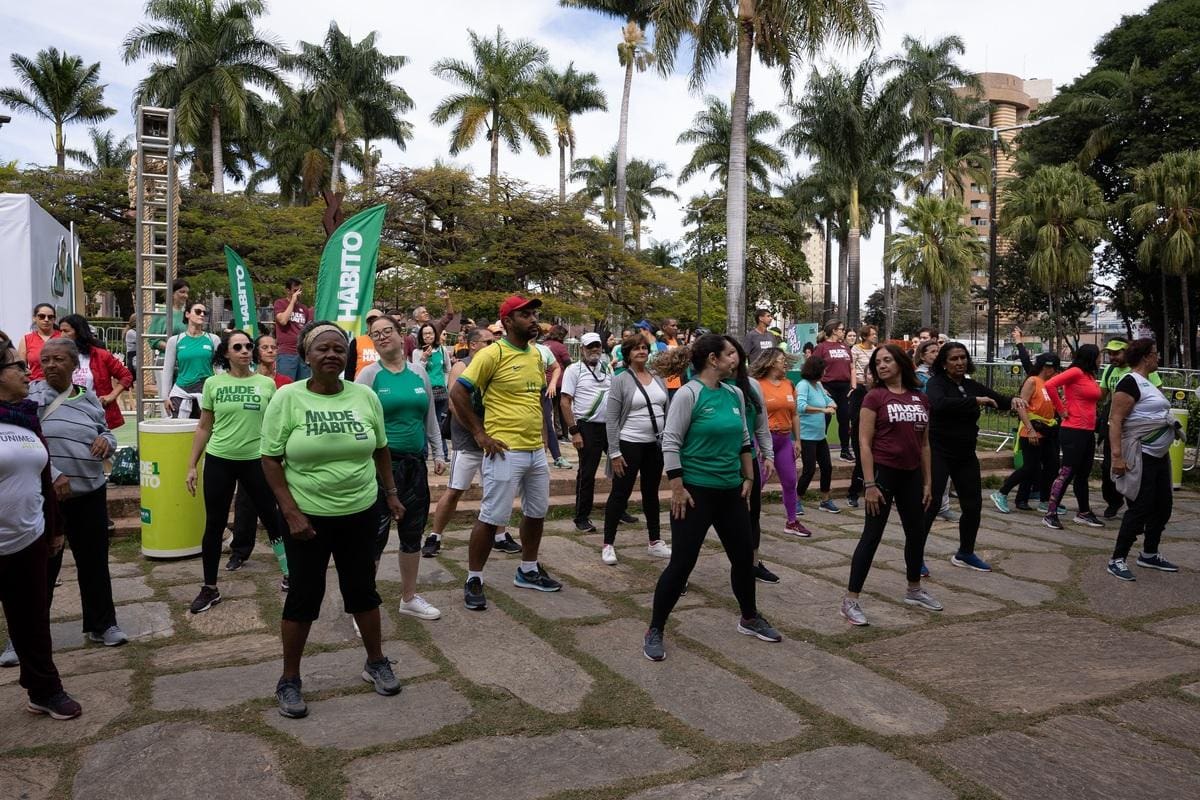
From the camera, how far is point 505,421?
4.98 metres

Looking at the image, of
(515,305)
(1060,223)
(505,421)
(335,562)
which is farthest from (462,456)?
(1060,223)

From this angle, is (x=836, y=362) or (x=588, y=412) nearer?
(x=588, y=412)

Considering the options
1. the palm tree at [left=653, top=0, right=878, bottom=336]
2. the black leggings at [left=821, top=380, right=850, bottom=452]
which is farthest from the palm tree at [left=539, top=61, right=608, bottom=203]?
the black leggings at [left=821, top=380, right=850, bottom=452]

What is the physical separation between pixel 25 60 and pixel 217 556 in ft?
Result: 147

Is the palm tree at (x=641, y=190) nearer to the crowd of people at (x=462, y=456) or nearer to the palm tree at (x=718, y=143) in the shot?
the palm tree at (x=718, y=143)

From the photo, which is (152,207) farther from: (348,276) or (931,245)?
(931,245)

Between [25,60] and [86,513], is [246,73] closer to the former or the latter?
[25,60]

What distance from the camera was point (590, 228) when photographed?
28.3 metres

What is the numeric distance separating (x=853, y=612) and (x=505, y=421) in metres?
2.34

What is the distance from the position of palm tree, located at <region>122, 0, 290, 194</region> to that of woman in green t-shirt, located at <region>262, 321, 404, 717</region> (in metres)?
33.5

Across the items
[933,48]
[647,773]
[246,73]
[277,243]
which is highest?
[933,48]

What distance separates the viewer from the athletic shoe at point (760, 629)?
15.2 ft

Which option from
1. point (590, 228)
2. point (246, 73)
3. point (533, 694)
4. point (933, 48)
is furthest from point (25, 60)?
point (533, 694)

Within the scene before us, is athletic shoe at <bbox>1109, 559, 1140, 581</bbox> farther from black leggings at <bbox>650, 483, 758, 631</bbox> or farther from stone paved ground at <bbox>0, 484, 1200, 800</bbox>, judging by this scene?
black leggings at <bbox>650, 483, 758, 631</bbox>
